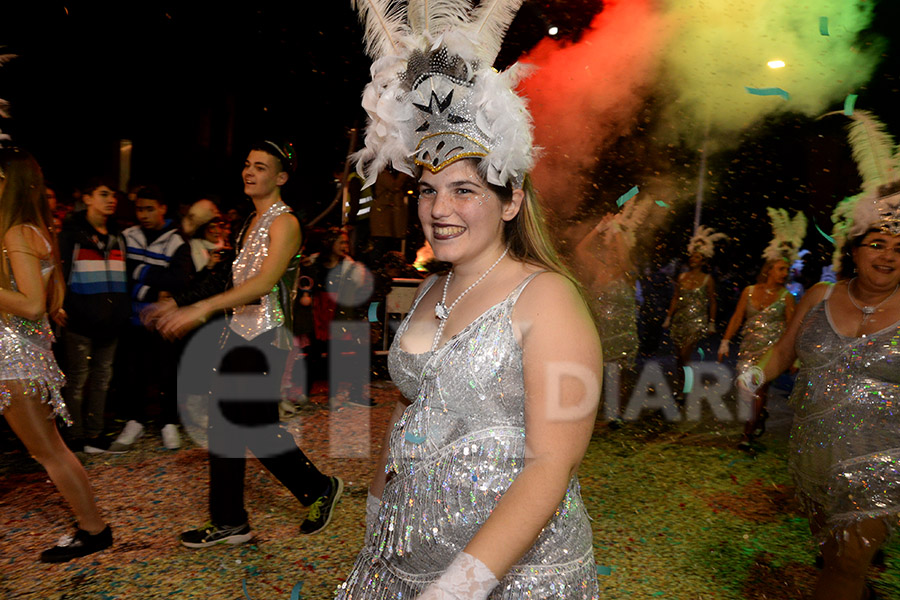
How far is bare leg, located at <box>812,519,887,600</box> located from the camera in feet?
8.32

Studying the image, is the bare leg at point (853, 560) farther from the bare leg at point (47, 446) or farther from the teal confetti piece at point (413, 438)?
the bare leg at point (47, 446)

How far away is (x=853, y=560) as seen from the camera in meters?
2.55

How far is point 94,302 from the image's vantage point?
494 cm

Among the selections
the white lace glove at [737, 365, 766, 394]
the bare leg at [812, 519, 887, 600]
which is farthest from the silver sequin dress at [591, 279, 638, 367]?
the bare leg at [812, 519, 887, 600]

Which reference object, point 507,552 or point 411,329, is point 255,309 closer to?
point 411,329

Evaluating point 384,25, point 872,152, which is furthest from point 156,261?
point 872,152

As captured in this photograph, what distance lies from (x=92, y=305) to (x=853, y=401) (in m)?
5.31

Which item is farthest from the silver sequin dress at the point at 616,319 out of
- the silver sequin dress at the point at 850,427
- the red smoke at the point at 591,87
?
the silver sequin dress at the point at 850,427

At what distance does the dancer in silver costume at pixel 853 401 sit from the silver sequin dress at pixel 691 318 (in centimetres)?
444

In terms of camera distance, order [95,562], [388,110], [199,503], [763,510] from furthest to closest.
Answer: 1. [763,510]
2. [199,503]
3. [95,562]
4. [388,110]

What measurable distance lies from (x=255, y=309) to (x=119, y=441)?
8.97 ft

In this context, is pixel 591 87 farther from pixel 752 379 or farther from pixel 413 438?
pixel 413 438

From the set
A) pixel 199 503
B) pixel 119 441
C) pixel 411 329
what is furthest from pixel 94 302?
pixel 411 329

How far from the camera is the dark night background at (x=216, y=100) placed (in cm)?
811
